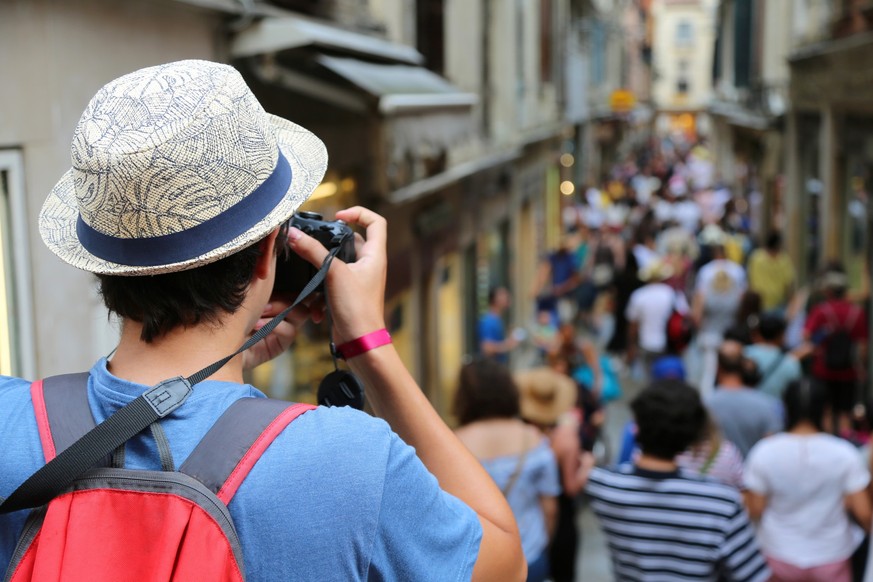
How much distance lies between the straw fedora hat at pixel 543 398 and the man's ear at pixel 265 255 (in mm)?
3767

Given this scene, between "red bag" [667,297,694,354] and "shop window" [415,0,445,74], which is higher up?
"shop window" [415,0,445,74]

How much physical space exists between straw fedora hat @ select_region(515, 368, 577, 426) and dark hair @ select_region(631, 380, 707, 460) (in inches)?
49.5

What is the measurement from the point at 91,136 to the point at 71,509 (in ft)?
1.43

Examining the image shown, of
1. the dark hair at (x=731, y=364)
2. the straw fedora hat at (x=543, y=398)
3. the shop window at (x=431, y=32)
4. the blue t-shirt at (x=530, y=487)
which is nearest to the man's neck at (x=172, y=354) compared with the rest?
the blue t-shirt at (x=530, y=487)

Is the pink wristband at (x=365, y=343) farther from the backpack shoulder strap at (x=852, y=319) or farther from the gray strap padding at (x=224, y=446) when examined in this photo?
the backpack shoulder strap at (x=852, y=319)

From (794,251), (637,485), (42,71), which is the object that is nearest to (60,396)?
(42,71)

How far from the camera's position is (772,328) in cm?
712

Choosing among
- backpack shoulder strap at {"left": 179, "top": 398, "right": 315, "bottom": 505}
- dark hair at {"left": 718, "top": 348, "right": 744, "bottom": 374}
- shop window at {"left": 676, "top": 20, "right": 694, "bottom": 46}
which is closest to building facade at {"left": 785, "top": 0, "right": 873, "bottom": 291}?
dark hair at {"left": 718, "top": 348, "right": 744, "bottom": 374}

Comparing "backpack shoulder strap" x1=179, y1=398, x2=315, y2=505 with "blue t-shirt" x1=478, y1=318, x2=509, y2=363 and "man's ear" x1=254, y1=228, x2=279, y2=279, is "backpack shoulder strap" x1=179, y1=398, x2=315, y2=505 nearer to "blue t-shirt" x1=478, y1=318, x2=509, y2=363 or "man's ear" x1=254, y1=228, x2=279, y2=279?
"man's ear" x1=254, y1=228, x2=279, y2=279

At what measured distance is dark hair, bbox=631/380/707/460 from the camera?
3.65 m

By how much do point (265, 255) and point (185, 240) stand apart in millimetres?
118

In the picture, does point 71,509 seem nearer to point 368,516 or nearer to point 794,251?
point 368,516

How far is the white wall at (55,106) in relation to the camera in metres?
3.22

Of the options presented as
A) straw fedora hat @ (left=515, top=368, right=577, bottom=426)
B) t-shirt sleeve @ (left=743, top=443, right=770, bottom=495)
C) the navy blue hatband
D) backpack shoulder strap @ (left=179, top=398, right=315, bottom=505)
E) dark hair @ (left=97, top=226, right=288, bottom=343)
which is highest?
the navy blue hatband
